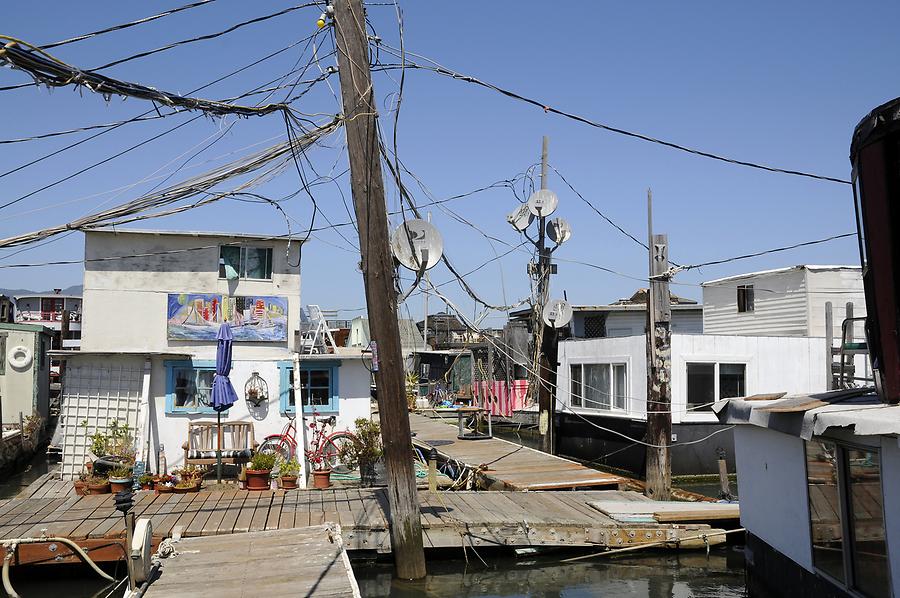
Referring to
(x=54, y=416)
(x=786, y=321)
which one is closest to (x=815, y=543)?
(x=786, y=321)

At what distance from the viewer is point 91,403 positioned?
18.2m

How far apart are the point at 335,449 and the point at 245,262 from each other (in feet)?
17.0

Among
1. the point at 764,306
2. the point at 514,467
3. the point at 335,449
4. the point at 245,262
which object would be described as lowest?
the point at 514,467

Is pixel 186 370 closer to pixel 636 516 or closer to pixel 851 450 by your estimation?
pixel 636 516

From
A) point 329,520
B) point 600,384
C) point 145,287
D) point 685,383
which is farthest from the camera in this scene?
point 600,384

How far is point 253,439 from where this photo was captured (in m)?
18.8

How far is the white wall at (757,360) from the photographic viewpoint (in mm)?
22078

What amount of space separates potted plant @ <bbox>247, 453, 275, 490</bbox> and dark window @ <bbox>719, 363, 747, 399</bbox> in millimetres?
13210

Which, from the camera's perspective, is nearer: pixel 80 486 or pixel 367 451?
pixel 80 486

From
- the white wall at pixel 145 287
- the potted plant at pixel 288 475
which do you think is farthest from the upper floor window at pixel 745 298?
the potted plant at pixel 288 475

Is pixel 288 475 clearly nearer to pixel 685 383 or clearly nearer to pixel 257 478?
pixel 257 478

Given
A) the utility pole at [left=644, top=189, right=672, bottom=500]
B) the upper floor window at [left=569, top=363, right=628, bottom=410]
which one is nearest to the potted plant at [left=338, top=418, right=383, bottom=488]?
the utility pole at [left=644, top=189, right=672, bottom=500]

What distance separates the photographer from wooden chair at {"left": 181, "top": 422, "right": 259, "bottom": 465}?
18016mm

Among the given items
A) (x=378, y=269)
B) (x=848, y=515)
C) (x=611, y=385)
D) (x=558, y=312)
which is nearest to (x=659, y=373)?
(x=558, y=312)
